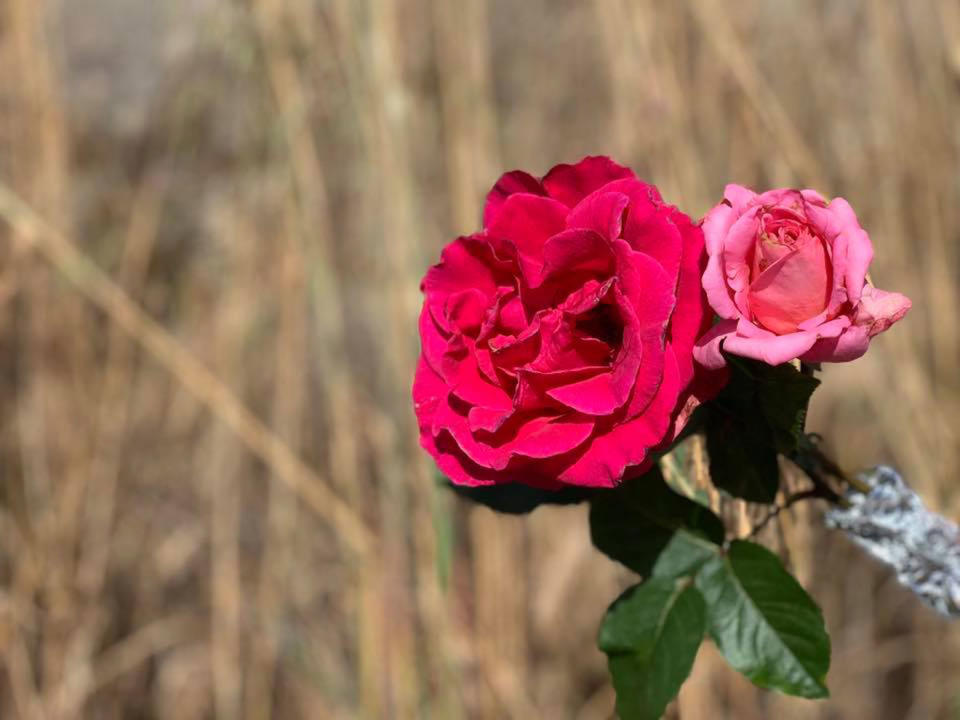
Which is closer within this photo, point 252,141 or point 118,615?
point 252,141

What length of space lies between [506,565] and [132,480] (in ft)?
2.67

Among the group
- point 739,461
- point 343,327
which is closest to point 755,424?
point 739,461

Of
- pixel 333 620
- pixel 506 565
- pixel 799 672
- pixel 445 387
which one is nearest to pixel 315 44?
pixel 506 565

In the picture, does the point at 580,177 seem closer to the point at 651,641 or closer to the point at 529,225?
the point at 529,225

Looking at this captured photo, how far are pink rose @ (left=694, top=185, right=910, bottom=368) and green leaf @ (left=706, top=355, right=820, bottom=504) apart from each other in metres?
0.01

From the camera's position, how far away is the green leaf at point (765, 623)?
1.52ft

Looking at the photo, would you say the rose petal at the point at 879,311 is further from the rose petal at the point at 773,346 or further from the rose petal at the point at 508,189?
the rose petal at the point at 508,189

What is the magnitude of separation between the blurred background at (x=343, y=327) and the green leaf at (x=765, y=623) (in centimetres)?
18

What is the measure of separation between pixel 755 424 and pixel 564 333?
0.32 feet

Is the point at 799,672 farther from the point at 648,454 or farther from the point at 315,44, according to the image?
the point at 315,44

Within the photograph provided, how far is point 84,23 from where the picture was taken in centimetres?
214

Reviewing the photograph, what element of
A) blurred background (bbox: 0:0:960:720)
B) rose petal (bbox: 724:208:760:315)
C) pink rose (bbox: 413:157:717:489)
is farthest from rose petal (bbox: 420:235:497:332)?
blurred background (bbox: 0:0:960:720)

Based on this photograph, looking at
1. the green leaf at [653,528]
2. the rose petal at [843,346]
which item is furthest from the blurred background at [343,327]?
the rose petal at [843,346]

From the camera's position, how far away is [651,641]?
0.48 m
